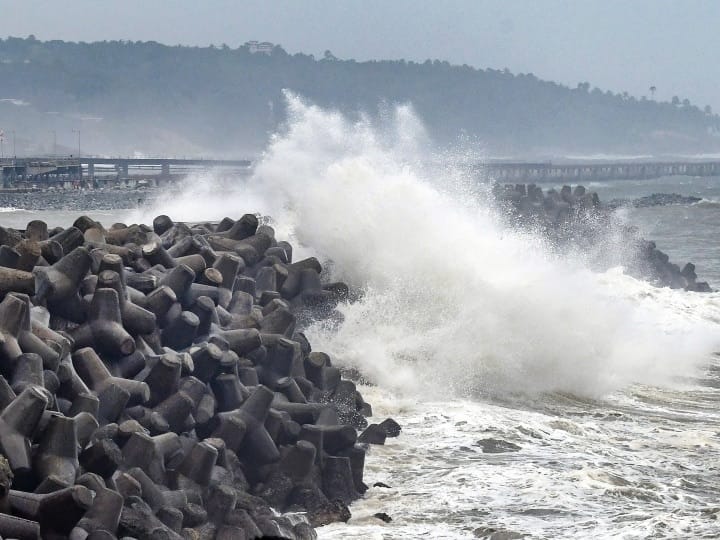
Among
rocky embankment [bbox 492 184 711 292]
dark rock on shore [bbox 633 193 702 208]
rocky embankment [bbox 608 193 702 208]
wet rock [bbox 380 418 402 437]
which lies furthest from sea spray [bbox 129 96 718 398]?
dark rock on shore [bbox 633 193 702 208]

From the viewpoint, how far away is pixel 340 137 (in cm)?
2634

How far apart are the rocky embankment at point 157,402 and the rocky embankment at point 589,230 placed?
16627mm

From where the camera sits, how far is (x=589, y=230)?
99.6ft

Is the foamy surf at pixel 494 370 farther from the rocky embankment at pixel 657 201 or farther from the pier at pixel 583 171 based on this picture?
the pier at pixel 583 171

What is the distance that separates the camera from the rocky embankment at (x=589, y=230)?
87.5 feet

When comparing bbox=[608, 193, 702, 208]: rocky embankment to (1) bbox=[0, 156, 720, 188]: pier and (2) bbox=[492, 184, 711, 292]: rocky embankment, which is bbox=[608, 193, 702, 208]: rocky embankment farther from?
(2) bbox=[492, 184, 711, 292]: rocky embankment

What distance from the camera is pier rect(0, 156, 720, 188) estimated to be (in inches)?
2950

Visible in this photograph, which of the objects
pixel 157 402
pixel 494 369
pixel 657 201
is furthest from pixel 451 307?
pixel 657 201

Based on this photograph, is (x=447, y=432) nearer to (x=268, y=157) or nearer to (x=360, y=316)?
(x=360, y=316)

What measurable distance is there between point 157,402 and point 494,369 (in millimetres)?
5592

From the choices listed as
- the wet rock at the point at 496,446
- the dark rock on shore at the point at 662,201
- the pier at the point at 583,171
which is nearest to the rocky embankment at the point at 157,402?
the wet rock at the point at 496,446

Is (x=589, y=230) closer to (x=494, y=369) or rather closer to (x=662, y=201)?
(x=494, y=369)

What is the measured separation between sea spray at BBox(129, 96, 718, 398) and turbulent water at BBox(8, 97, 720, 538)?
0.03m

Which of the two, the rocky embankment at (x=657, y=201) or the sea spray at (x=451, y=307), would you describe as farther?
the rocky embankment at (x=657, y=201)
